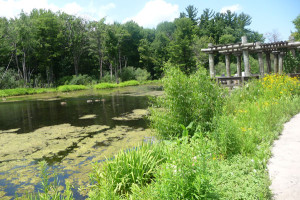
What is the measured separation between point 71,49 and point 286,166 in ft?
153

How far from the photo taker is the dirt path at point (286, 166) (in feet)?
12.0

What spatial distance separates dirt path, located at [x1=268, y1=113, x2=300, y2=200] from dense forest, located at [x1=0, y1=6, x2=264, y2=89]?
94.3 feet

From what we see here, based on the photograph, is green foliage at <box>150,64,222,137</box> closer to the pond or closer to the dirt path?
the pond

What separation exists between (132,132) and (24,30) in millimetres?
33184

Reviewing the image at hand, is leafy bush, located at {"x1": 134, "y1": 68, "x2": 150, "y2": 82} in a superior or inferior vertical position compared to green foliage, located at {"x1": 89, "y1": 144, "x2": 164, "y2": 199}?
superior

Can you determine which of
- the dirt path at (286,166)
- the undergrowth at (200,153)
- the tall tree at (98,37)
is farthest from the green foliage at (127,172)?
the tall tree at (98,37)

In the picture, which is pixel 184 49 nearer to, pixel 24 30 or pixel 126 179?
pixel 24 30

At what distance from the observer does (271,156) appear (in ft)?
16.2

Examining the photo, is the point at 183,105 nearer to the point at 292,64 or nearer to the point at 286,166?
the point at 286,166

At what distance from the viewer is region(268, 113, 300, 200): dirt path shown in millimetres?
3651

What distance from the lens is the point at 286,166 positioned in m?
4.45

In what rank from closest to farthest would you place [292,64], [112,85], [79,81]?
1. [292,64]
2. [112,85]
3. [79,81]

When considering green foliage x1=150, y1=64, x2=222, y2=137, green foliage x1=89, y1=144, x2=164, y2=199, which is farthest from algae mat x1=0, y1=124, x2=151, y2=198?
green foliage x1=150, y1=64, x2=222, y2=137

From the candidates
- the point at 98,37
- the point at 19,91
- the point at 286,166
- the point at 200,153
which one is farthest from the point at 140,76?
the point at 200,153
